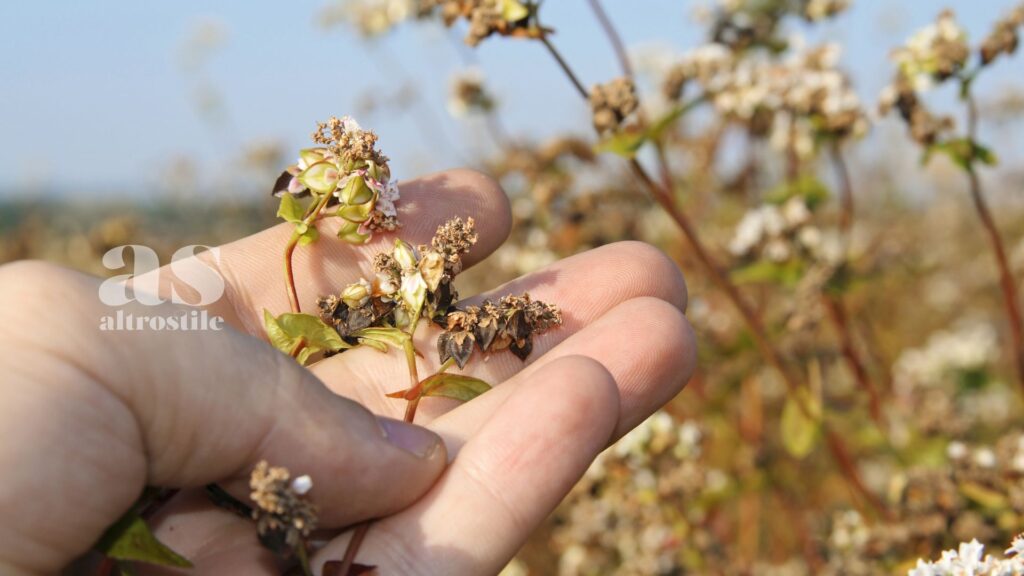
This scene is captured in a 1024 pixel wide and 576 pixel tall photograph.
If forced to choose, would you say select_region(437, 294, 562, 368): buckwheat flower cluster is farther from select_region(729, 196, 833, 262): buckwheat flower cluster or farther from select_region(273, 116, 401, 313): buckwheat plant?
select_region(729, 196, 833, 262): buckwheat flower cluster

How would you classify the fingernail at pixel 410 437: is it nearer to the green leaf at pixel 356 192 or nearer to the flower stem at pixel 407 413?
the flower stem at pixel 407 413

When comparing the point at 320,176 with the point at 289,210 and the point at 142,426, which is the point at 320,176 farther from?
the point at 142,426

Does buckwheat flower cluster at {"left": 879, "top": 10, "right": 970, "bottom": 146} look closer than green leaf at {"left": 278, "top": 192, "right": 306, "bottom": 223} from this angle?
No

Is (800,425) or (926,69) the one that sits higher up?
(926,69)

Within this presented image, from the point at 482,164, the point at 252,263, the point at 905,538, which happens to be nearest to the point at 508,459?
the point at 252,263


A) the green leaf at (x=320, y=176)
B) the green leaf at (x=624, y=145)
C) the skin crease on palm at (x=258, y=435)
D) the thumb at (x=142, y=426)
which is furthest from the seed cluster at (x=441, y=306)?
the green leaf at (x=624, y=145)

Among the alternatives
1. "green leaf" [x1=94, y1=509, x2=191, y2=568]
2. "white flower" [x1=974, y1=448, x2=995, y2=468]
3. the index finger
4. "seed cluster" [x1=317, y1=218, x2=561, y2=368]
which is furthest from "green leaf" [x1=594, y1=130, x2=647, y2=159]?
"green leaf" [x1=94, y1=509, x2=191, y2=568]

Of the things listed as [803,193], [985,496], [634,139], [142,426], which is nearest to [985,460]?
→ [985,496]
